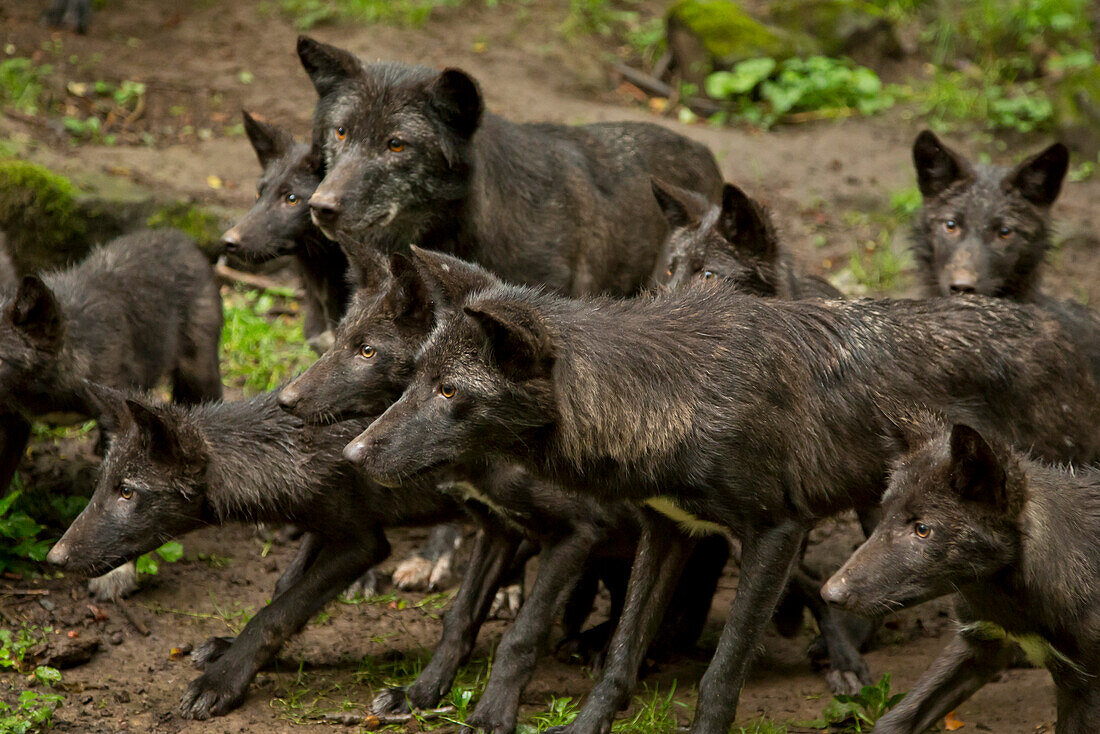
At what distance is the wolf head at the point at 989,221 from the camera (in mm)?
7906

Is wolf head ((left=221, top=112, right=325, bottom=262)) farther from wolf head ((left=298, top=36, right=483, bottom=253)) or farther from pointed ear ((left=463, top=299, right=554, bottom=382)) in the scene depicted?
pointed ear ((left=463, top=299, right=554, bottom=382))

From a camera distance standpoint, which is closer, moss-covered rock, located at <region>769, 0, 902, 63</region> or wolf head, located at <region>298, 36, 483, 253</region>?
wolf head, located at <region>298, 36, 483, 253</region>

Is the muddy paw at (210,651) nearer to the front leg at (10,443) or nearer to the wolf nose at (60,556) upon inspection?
the wolf nose at (60,556)

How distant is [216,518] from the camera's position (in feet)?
21.3

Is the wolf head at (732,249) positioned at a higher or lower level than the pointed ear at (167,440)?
higher

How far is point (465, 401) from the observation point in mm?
5156

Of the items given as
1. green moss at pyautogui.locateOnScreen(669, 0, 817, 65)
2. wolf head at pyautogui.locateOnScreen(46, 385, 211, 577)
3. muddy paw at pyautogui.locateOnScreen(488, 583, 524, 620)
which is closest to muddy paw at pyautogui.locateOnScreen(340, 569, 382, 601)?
muddy paw at pyautogui.locateOnScreen(488, 583, 524, 620)

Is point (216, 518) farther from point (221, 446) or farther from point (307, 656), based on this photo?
point (307, 656)

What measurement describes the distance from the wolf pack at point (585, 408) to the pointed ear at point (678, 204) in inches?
0.8

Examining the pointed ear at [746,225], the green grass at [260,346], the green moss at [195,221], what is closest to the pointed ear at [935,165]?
the pointed ear at [746,225]

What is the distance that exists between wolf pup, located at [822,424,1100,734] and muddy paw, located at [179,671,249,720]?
3.11 m

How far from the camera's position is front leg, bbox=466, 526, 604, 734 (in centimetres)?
Answer: 595

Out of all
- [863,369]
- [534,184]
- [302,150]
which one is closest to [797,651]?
[863,369]

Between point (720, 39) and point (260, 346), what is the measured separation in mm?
7676
